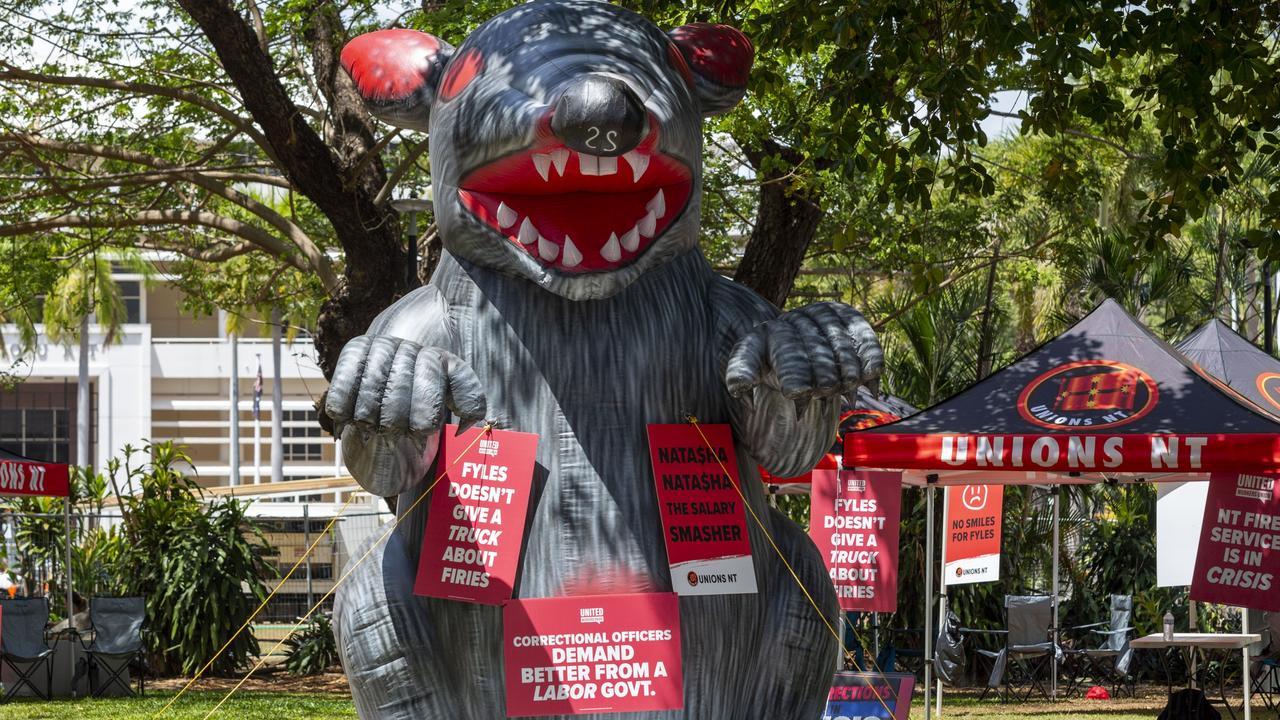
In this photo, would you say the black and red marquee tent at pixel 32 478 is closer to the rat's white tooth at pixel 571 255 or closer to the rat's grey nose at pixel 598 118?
the rat's white tooth at pixel 571 255

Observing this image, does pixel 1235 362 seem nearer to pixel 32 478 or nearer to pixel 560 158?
pixel 560 158

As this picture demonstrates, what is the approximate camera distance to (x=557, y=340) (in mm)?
3252

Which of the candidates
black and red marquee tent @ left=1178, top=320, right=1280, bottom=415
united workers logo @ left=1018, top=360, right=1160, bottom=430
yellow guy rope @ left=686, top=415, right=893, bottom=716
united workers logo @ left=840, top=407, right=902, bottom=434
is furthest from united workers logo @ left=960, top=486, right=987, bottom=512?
yellow guy rope @ left=686, top=415, right=893, bottom=716

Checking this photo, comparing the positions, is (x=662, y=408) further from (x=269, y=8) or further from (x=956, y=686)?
(x=956, y=686)

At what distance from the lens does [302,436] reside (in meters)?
51.7

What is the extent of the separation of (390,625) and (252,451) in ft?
161

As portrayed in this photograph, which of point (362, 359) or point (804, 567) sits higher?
point (362, 359)

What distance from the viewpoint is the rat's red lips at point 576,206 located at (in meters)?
3.12

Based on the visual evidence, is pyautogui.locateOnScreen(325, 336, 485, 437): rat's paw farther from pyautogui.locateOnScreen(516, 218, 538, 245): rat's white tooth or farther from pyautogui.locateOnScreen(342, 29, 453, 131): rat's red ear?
pyautogui.locateOnScreen(342, 29, 453, 131): rat's red ear

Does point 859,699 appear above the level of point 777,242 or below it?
below

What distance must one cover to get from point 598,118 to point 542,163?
0.83 ft

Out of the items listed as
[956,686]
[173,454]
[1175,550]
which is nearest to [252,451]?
[173,454]

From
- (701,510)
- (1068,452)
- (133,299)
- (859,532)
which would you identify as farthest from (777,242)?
(133,299)

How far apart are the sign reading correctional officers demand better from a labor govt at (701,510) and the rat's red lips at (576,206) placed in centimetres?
42
